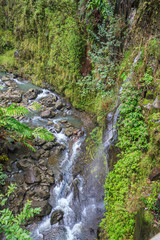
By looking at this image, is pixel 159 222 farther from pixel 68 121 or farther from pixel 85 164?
pixel 68 121

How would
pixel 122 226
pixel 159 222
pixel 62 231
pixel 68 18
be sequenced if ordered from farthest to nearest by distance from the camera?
1. pixel 68 18
2. pixel 62 231
3. pixel 122 226
4. pixel 159 222

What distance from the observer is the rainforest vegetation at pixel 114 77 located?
8.64 ft

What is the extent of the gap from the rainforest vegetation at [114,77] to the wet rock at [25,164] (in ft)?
1.90

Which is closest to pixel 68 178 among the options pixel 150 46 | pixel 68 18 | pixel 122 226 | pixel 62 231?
pixel 62 231

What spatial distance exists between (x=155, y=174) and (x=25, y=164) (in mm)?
4252

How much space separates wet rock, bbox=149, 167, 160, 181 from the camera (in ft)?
8.10

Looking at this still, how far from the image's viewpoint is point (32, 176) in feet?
15.8

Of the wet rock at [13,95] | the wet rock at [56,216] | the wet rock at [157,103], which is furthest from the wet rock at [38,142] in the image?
the wet rock at [157,103]

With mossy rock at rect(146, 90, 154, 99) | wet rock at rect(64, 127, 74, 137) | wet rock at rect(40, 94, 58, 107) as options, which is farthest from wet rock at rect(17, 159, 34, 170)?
wet rock at rect(40, 94, 58, 107)

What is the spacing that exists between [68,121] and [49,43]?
254 inches

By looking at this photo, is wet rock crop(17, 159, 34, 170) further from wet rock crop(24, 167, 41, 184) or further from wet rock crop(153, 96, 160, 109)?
wet rock crop(153, 96, 160, 109)

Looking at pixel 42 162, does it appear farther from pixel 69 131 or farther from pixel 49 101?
pixel 49 101

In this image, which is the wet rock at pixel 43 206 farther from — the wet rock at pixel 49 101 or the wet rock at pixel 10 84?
the wet rock at pixel 10 84

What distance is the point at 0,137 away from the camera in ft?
16.6
